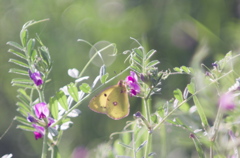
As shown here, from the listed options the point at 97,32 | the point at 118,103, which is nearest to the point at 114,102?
the point at 118,103

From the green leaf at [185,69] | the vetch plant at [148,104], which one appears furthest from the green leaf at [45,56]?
the green leaf at [185,69]

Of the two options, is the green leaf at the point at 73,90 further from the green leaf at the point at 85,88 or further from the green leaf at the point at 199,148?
the green leaf at the point at 199,148

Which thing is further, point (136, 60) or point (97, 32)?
point (97, 32)

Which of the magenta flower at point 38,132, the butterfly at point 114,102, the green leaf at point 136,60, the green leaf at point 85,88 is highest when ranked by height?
the green leaf at point 136,60

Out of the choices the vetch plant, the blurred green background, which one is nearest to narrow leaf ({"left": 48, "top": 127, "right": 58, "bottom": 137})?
the vetch plant

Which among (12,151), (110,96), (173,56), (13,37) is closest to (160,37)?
(173,56)

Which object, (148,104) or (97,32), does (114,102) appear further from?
(97,32)
